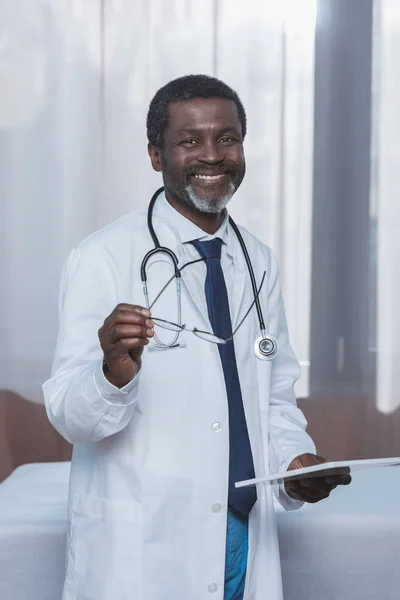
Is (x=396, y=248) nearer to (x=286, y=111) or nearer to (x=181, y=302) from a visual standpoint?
(x=286, y=111)

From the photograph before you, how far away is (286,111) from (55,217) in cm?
98

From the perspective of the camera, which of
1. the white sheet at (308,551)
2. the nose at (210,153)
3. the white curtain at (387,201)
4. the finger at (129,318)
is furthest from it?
the white curtain at (387,201)

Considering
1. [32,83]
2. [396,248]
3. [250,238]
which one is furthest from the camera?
[396,248]

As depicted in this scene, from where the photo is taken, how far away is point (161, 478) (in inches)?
55.0

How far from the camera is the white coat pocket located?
4.55ft

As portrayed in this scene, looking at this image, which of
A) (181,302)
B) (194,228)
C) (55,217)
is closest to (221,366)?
(181,302)

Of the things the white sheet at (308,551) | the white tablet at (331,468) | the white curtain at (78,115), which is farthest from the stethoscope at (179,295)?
the white curtain at (78,115)

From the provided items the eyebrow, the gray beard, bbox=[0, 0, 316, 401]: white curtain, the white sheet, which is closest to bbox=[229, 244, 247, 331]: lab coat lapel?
the gray beard

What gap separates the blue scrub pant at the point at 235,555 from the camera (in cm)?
145

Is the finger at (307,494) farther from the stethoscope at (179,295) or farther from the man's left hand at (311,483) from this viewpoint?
the stethoscope at (179,295)

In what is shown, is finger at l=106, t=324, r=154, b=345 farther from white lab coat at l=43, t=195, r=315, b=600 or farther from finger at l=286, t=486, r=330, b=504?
finger at l=286, t=486, r=330, b=504

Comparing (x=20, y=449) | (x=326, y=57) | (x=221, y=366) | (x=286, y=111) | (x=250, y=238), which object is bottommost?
(x=20, y=449)

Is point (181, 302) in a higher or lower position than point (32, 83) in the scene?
lower

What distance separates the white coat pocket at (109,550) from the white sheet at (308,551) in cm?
52
